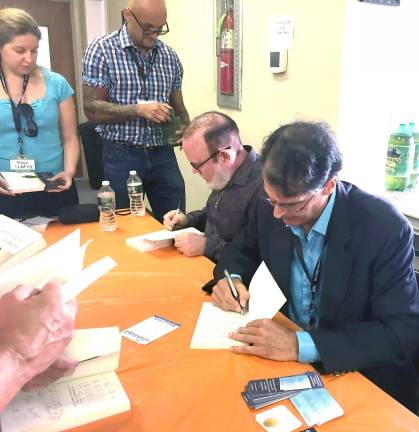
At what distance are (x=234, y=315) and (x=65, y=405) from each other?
1.75 feet

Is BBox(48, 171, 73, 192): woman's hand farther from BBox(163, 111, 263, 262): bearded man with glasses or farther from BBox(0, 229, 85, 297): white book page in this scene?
BBox(0, 229, 85, 297): white book page

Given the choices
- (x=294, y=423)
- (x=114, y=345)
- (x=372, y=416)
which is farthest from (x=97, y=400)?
(x=372, y=416)

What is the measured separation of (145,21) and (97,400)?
2.05m

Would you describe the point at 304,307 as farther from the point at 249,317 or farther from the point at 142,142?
the point at 142,142

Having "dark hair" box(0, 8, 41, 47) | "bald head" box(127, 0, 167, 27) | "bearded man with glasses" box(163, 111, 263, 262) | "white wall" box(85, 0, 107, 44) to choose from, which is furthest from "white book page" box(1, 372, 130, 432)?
"white wall" box(85, 0, 107, 44)

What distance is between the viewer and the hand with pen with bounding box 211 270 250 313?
1.32 m

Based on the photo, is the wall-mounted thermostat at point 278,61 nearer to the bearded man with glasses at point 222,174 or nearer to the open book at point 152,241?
the bearded man with glasses at point 222,174

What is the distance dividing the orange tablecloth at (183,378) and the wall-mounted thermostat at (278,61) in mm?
1346

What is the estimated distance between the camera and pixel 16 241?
121 centimetres

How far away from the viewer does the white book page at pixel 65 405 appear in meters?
0.88

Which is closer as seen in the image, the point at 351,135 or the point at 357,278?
the point at 357,278

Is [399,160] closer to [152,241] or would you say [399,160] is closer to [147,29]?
[152,241]

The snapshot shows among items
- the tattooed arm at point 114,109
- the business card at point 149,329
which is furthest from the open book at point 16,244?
the tattooed arm at point 114,109

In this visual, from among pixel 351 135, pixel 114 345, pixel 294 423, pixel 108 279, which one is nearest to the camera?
pixel 294 423
